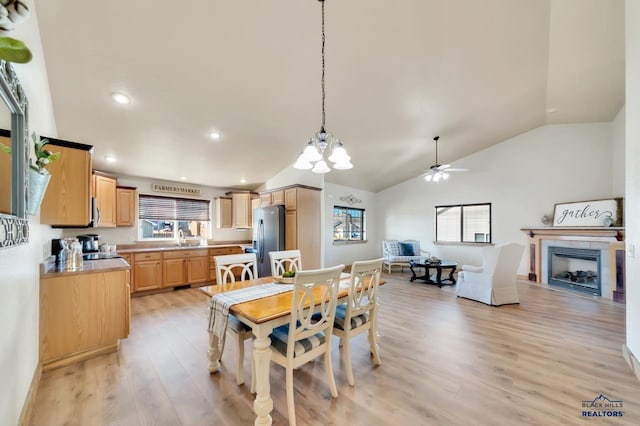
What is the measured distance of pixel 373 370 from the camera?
7.55ft

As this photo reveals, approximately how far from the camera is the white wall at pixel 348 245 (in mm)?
6977

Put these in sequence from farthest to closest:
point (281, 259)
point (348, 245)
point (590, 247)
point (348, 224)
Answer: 1. point (348, 224)
2. point (348, 245)
3. point (590, 247)
4. point (281, 259)

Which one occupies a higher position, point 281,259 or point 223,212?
point 223,212

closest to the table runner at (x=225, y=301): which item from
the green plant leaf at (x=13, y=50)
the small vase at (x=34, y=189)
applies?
the small vase at (x=34, y=189)

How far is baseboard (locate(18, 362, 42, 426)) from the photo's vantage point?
1.63m

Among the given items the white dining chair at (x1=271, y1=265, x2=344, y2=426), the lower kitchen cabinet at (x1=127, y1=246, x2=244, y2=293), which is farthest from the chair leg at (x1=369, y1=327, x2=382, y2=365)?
the lower kitchen cabinet at (x1=127, y1=246, x2=244, y2=293)

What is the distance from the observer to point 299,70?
288 centimetres

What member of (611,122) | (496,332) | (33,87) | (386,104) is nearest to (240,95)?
(33,87)

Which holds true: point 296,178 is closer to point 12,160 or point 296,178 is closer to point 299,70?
point 299,70

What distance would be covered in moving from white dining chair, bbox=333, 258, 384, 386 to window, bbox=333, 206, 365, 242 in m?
4.83

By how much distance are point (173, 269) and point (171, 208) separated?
4.54 feet

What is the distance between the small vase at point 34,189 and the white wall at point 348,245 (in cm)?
483

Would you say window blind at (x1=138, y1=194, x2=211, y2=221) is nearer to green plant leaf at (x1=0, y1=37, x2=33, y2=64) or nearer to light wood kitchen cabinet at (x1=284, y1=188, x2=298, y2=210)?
light wood kitchen cabinet at (x1=284, y1=188, x2=298, y2=210)

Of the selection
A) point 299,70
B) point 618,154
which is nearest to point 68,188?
point 299,70
